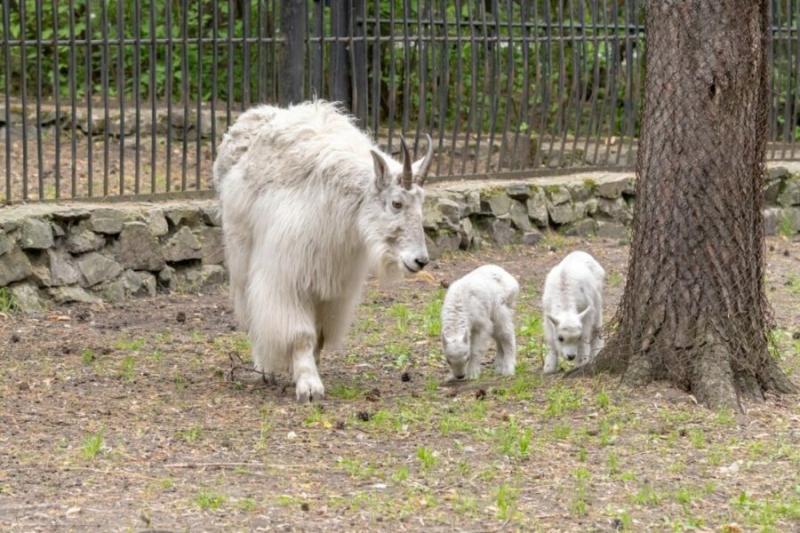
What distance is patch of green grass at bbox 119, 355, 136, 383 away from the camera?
327 inches

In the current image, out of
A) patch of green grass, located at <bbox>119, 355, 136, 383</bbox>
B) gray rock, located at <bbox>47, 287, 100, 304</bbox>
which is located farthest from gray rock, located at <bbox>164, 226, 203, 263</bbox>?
patch of green grass, located at <bbox>119, 355, 136, 383</bbox>

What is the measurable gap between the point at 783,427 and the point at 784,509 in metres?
1.32

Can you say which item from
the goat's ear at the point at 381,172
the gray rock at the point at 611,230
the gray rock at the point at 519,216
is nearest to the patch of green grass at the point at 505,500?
the goat's ear at the point at 381,172

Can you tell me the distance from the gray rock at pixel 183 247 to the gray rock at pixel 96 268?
1.50 feet

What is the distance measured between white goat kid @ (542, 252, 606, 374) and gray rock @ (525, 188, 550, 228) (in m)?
4.82

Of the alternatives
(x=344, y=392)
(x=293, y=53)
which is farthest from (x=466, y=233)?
(x=344, y=392)

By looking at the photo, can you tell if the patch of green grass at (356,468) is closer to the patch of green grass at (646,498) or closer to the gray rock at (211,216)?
the patch of green grass at (646,498)

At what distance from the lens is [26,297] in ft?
33.0

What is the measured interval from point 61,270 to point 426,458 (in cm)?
467

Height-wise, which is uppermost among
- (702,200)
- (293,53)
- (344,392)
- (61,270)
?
(293,53)

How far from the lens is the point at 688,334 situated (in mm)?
7359

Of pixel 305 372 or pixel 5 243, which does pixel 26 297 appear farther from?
pixel 305 372

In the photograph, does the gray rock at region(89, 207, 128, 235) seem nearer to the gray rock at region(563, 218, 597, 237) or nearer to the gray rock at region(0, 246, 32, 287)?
the gray rock at region(0, 246, 32, 287)

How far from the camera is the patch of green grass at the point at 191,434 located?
6848 millimetres
